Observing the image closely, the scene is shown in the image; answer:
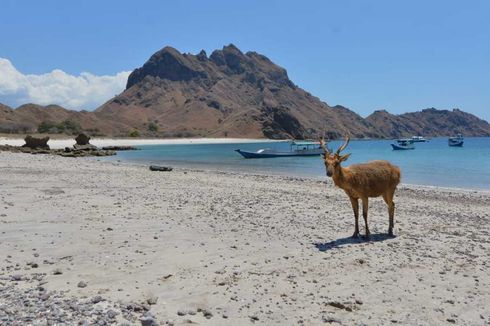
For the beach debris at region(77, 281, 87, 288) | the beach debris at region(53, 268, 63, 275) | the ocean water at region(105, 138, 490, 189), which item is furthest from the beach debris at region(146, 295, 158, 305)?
the ocean water at region(105, 138, 490, 189)

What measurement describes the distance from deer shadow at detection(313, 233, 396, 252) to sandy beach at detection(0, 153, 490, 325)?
53mm

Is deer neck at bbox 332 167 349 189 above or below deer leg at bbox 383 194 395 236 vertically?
above

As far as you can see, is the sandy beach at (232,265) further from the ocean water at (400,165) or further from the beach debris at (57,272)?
the ocean water at (400,165)

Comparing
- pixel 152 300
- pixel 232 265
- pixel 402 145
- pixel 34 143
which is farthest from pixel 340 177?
pixel 402 145

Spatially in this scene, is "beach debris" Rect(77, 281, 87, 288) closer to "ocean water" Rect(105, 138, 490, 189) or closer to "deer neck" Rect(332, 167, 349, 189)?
"deer neck" Rect(332, 167, 349, 189)

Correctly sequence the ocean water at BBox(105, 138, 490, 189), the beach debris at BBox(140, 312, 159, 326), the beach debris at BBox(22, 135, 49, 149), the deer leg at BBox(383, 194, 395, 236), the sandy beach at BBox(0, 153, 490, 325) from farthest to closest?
1. the beach debris at BBox(22, 135, 49, 149)
2. the ocean water at BBox(105, 138, 490, 189)
3. the deer leg at BBox(383, 194, 395, 236)
4. the sandy beach at BBox(0, 153, 490, 325)
5. the beach debris at BBox(140, 312, 159, 326)

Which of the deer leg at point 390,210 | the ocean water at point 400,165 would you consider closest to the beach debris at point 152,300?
the deer leg at point 390,210

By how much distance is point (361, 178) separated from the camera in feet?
38.1

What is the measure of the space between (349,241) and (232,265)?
3655 mm

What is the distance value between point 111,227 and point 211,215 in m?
3.35

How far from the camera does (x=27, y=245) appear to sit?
32.1 ft

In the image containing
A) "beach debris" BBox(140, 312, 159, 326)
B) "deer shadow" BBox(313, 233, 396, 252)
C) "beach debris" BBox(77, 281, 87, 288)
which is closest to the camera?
"beach debris" BBox(140, 312, 159, 326)

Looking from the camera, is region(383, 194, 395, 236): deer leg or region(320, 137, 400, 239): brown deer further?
region(383, 194, 395, 236): deer leg

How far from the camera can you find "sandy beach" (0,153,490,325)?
6551 millimetres
